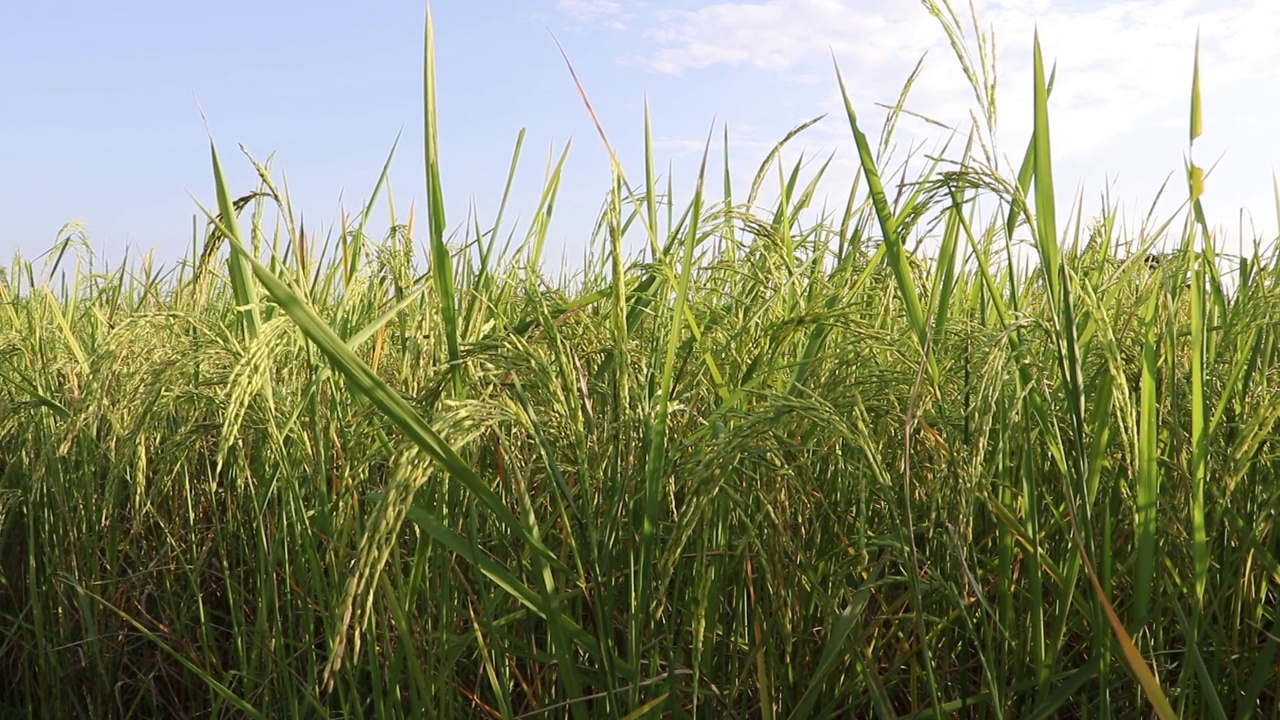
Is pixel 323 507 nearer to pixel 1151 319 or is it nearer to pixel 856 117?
pixel 856 117

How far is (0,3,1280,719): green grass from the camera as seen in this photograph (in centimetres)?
104

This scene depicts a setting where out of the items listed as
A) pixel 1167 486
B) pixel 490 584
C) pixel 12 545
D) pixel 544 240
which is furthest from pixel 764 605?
pixel 12 545

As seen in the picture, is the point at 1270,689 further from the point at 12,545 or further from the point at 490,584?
the point at 12,545

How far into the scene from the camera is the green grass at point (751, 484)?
1.04 metres

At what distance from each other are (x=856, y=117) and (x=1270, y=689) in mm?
920

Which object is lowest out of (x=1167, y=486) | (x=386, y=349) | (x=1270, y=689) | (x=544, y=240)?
(x=1270, y=689)

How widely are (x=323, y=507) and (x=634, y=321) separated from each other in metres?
0.51

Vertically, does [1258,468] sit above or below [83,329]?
below

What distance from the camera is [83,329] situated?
2850mm

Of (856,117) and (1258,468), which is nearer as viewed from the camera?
(856,117)

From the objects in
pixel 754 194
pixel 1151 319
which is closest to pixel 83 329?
pixel 754 194

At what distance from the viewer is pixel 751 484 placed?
1232 mm

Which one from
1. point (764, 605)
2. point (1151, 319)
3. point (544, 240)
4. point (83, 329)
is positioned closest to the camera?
point (1151, 319)

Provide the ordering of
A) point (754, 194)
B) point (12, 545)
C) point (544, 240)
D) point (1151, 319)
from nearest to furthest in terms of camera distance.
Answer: point (1151, 319) → point (754, 194) → point (544, 240) → point (12, 545)
